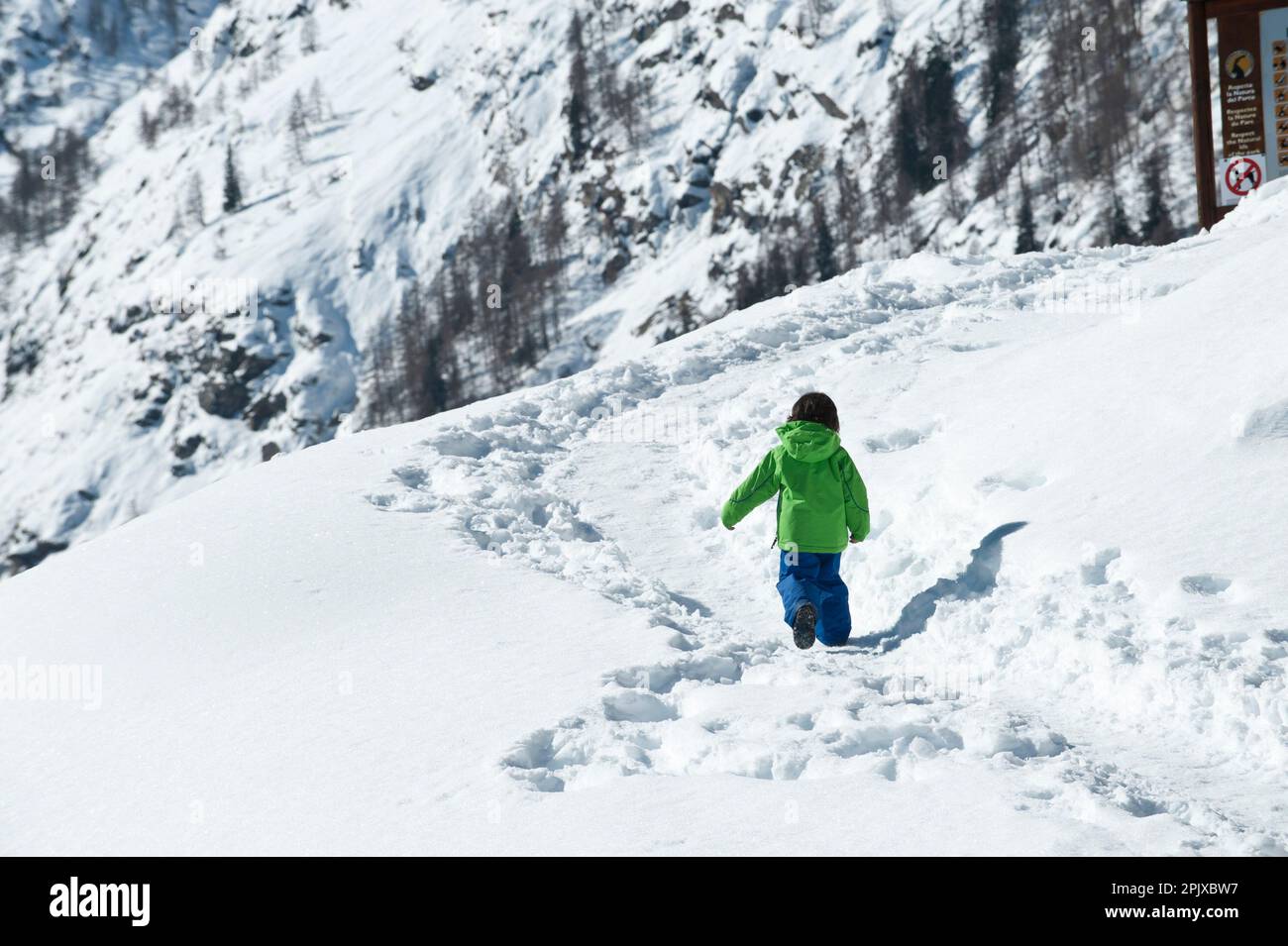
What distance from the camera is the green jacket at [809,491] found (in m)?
6.08

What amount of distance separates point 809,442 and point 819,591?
0.81m

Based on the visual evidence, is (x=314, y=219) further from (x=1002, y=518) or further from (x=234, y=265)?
(x=1002, y=518)

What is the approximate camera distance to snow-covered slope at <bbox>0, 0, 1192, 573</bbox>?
87.1 meters

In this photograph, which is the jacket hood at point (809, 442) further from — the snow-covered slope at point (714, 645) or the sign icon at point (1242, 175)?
the sign icon at point (1242, 175)

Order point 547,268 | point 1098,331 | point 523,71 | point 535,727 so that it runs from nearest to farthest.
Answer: point 535,727
point 1098,331
point 547,268
point 523,71

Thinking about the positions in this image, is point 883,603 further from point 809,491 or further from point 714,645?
point 714,645

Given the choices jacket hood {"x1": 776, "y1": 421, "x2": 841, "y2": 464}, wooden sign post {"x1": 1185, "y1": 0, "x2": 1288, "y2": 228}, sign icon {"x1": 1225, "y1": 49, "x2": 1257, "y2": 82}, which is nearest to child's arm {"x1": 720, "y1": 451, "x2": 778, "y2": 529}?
jacket hood {"x1": 776, "y1": 421, "x2": 841, "y2": 464}

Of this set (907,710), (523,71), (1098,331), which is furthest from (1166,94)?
(907,710)

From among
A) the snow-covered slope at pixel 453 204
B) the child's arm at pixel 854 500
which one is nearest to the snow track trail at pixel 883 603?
the child's arm at pixel 854 500

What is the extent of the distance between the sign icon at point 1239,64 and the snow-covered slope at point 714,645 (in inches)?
363

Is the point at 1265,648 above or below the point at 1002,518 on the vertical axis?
below

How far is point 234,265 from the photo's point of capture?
4550 inches

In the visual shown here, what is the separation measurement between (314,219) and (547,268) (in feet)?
93.9

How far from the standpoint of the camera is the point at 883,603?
254 inches
